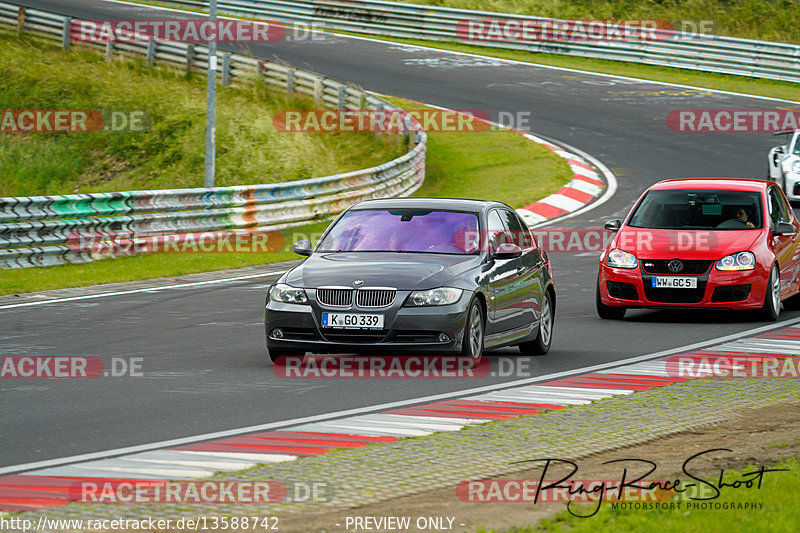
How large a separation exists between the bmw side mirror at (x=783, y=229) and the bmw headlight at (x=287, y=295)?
6671 mm

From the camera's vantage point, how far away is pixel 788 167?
26.2 meters

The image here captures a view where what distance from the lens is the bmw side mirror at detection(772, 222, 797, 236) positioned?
1496 centimetres

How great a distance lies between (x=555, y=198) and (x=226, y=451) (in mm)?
19816

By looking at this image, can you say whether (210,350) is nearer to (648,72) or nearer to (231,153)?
(231,153)

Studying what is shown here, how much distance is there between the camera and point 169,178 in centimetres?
3073

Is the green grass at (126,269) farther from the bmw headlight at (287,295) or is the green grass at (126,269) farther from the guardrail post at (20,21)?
the guardrail post at (20,21)

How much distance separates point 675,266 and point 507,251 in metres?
3.49

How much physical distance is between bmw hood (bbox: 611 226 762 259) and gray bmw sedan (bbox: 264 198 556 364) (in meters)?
2.37

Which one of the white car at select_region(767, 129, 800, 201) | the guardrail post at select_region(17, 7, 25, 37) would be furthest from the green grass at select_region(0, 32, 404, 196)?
the white car at select_region(767, 129, 800, 201)

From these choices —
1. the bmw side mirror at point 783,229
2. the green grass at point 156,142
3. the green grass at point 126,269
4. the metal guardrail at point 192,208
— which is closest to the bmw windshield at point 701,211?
the bmw side mirror at point 783,229

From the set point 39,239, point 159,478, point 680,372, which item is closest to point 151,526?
point 159,478

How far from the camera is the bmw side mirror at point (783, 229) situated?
14963 millimetres

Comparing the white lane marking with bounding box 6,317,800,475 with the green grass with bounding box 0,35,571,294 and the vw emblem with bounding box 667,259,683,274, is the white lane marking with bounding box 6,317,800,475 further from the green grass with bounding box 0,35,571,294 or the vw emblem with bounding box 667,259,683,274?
the green grass with bounding box 0,35,571,294

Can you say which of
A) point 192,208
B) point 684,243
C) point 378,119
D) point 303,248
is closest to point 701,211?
point 684,243
